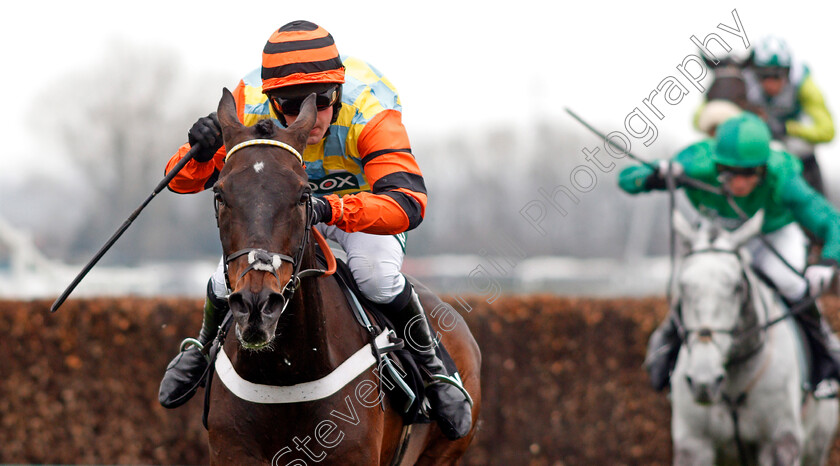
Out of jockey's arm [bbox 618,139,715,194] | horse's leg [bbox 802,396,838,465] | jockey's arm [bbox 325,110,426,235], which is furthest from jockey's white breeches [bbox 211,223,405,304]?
horse's leg [bbox 802,396,838,465]

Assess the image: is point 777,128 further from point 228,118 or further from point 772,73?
point 228,118

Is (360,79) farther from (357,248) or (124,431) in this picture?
(124,431)

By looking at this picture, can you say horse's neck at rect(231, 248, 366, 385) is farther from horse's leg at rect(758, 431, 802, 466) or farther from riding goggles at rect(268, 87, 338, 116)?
horse's leg at rect(758, 431, 802, 466)

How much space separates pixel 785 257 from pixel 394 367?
4.19 meters

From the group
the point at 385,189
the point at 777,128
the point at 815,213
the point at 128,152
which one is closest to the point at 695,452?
the point at 815,213

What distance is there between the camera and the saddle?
398 centimetres

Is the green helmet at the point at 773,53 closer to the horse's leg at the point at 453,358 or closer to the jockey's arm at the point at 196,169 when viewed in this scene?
the horse's leg at the point at 453,358

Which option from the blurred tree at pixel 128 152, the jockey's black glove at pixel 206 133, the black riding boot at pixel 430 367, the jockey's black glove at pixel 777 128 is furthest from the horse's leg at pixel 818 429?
the blurred tree at pixel 128 152

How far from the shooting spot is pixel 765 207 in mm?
7223

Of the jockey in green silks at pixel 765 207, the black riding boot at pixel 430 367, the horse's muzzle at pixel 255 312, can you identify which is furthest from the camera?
the jockey in green silks at pixel 765 207

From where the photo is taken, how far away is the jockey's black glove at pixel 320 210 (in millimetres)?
3357

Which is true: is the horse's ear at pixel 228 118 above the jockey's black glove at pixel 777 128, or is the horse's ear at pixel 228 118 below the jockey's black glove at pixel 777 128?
above

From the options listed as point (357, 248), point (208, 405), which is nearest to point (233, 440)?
point (208, 405)

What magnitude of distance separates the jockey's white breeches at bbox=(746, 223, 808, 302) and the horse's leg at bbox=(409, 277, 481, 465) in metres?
2.82
